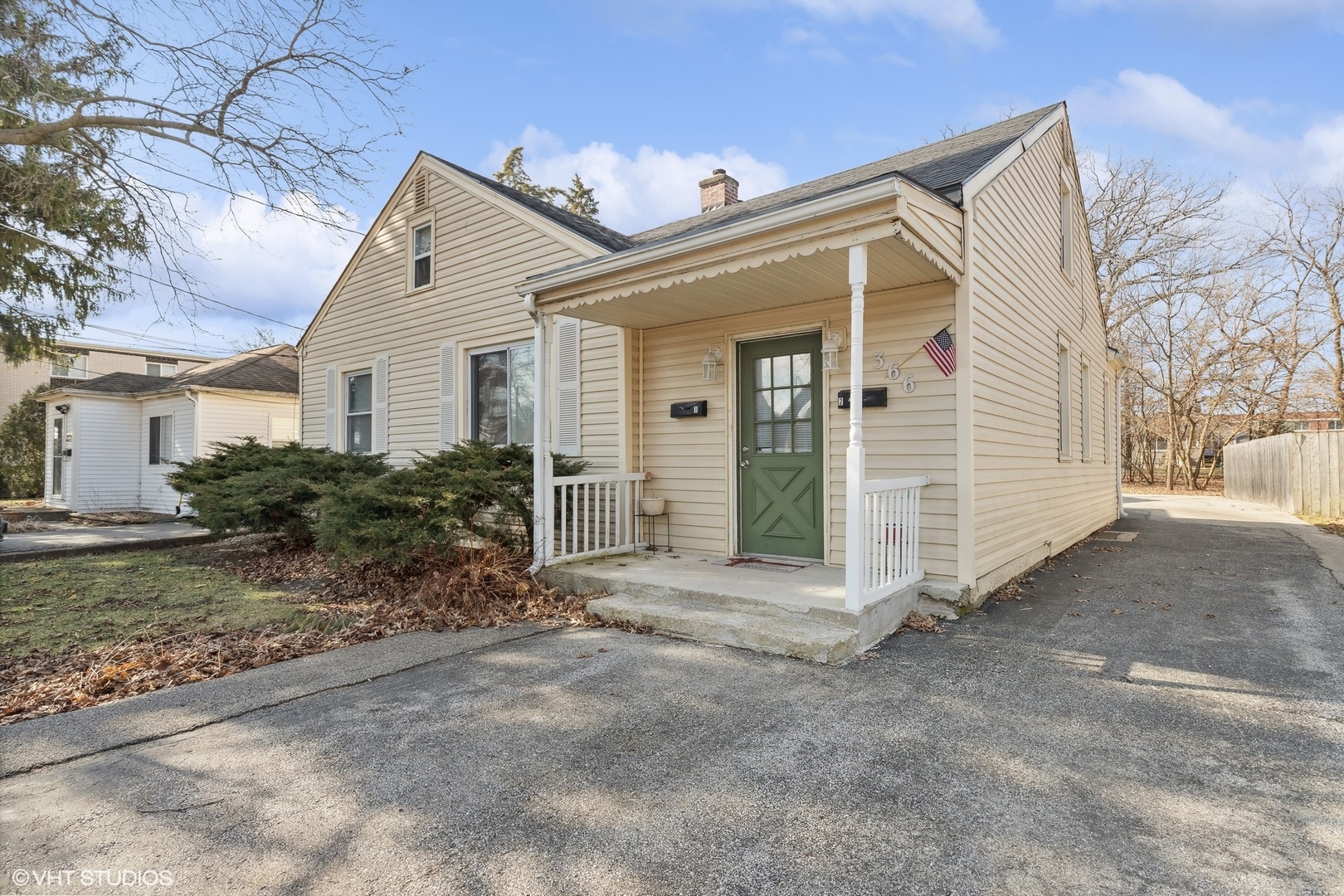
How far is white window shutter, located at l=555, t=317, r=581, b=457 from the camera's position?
690 cm

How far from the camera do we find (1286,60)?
10.5 metres

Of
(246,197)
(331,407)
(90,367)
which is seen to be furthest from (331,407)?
(90,367)

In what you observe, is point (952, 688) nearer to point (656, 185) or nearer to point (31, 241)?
point (31, 241)

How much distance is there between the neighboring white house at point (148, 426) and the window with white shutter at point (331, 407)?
4830 mm

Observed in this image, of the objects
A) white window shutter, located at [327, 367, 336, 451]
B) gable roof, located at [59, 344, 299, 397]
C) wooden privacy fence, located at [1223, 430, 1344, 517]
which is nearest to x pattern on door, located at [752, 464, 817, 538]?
white window shutter, located at [327, 367, 336, 451]

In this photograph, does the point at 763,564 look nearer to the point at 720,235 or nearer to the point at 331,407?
the point at 720,235

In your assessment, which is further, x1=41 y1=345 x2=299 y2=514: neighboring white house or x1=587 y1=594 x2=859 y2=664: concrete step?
x1=41 y1=345 x2=299 y2=514: neighboring white house

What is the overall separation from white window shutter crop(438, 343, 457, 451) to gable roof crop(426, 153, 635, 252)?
1.97 metres

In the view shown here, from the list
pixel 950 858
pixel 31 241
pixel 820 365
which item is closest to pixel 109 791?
pixel 950 858

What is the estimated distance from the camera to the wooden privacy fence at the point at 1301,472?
1166 cm

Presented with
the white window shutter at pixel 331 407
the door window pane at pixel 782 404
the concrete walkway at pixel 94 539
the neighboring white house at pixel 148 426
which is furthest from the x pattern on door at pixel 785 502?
the neighboring white house at pixel 148 426

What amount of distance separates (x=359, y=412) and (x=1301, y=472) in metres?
17.2

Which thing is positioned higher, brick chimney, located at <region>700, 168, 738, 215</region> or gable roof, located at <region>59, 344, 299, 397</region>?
brick chimney, located at <region>700, 168, 738, 215</region>

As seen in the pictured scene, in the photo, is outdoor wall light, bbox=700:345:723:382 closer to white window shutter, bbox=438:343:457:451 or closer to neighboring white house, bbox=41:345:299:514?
white window shutter, bbox=438:343:457:451
